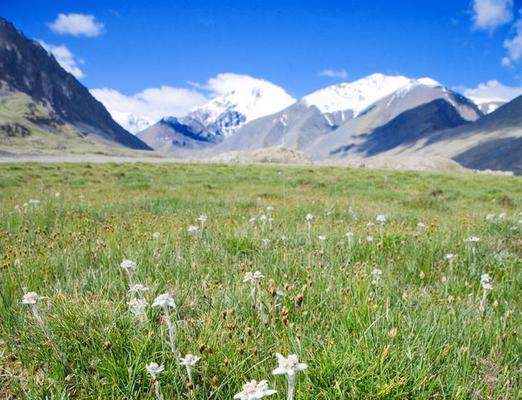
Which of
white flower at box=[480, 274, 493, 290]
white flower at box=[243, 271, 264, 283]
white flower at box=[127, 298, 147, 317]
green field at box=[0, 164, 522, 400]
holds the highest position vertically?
white flower at box=[243, 271, 264, 283]

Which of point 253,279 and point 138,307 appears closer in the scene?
point 138,307

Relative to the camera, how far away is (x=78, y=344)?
2.74 m

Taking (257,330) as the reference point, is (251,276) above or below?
above

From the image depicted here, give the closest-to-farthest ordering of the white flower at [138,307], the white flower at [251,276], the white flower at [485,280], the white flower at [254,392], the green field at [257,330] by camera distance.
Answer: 1. the white flower at [254,392]
2. the green field at [257,330]
3. the white flower at [138,307]
4. the white flower at [251,276]
5. the white flower at [485,280]

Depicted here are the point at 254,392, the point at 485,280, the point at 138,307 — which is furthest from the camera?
the point at 485,280

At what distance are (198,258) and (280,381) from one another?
9.03 ft

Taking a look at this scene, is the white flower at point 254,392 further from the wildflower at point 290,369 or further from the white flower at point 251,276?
the white flower at point 251,276

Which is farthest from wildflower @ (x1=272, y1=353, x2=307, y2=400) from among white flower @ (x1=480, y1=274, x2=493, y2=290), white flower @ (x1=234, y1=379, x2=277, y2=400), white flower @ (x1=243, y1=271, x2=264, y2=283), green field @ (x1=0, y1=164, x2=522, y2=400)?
white flower @ (x1=480, y1=274, x2=493, y2=290)

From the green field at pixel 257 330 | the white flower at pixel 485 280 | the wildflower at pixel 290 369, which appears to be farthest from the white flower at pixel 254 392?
the white flower at pixel 485 280

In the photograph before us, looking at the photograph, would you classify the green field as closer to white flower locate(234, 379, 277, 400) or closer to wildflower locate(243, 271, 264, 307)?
wildflower locate(243, 271, 264, 307)

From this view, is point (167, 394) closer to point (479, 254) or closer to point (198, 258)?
point (198, 258)

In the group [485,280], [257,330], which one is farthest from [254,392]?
[485,280]

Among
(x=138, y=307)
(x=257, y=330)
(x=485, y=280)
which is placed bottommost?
(x=257, y=330)

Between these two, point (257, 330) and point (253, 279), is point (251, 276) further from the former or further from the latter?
point (257, 330)
